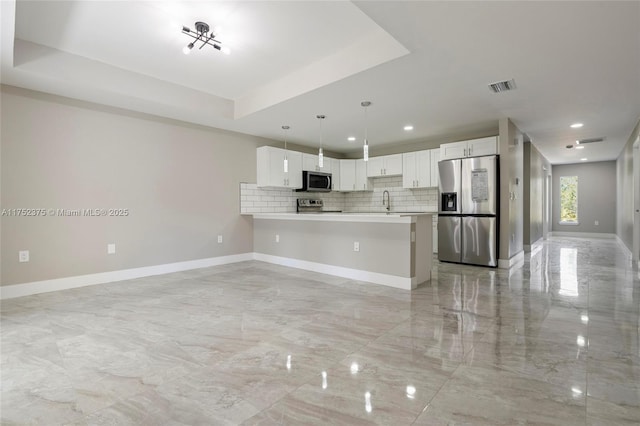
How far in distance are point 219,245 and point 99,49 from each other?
10.5 feet

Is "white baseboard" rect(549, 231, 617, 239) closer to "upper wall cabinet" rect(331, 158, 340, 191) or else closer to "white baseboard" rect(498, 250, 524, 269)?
"white baseboard" rect(498, 250, 524, 269)

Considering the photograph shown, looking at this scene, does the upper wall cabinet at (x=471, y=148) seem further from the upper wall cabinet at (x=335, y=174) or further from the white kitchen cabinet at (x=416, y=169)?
the upper wall cabinet at (x=335, y=174)

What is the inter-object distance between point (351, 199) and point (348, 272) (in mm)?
3670

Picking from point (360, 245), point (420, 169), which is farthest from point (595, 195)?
point (360, 245)

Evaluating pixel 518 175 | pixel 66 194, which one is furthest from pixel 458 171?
pixel 66 194

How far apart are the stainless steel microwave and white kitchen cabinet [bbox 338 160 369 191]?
0.48m

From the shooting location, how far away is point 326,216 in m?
4.47

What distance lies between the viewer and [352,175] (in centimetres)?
724

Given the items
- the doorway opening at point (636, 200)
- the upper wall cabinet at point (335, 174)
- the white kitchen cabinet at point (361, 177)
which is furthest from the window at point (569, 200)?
the upper wall cabinet at point (335, 174)

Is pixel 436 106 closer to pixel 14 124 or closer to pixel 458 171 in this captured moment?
pixel 458 171

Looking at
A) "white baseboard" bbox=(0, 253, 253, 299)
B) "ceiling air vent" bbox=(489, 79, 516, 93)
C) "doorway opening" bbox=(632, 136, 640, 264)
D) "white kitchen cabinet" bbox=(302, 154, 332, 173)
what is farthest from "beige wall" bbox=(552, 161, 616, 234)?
"white baseboard" bbox=(0, 253, 253, 299)

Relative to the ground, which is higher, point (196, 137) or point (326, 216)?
point (196, 137)

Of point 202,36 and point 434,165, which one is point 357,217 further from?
point 434,165

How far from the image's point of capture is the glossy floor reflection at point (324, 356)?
1.49m
